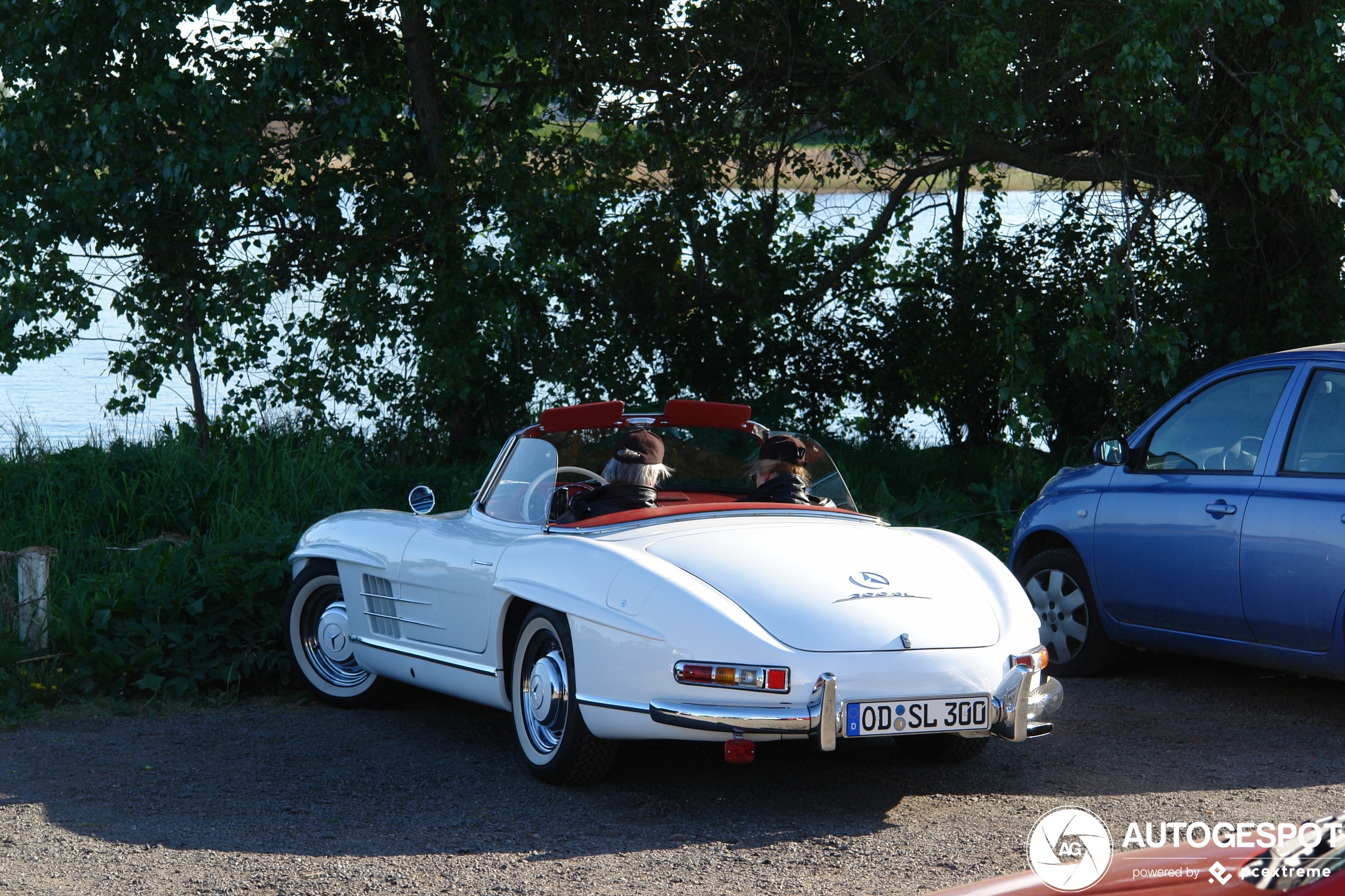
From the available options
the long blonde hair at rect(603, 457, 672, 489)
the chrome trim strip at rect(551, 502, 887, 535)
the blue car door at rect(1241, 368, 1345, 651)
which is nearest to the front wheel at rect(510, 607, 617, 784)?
the chrome trim strip at rect(551, 502, 887, 535)

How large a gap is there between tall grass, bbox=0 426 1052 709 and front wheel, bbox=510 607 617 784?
7.87 ft

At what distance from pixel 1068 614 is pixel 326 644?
3.81 meters

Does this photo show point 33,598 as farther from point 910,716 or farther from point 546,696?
point 910,716

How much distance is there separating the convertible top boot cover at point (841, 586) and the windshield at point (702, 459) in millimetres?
854

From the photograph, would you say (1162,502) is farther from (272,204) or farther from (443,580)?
(272,204)

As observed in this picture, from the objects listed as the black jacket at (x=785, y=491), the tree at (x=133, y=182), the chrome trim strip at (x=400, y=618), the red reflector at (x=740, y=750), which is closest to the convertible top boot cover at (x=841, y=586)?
the red reflector at (x=740, y=750)

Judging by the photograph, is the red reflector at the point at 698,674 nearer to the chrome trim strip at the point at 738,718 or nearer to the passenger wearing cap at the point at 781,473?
the chrome trim strip at the point at 738,718

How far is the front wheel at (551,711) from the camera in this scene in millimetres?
→ 5117

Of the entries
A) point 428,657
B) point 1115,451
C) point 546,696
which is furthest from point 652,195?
point 546,696

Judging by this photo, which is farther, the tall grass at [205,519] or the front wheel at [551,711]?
the tall grass at [205,519]

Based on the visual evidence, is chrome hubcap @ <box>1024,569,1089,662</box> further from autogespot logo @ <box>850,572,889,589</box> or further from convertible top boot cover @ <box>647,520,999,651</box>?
autogespot logo @ <box>850,572,889,589</box>

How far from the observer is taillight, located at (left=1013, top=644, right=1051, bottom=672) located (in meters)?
4.90

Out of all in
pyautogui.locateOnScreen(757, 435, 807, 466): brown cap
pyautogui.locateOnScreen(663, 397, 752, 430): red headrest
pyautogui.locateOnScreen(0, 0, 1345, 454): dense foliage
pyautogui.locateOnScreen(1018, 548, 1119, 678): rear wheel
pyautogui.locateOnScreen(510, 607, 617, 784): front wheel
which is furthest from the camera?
pyautogui.locateOnScreen(0, 0, 1345, 454): dense foliage

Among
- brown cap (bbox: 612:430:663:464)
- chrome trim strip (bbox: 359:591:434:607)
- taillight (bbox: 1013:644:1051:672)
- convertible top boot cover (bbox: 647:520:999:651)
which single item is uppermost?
brown cap (bbox: 612:430:663:464)
